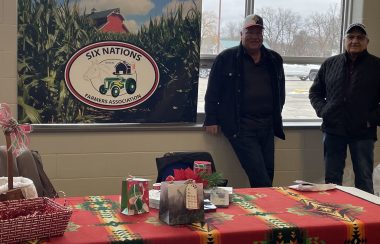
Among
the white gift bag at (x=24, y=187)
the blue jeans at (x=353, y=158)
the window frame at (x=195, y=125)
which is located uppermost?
the window frame at (x=195, y=125)

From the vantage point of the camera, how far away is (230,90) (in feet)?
13.3

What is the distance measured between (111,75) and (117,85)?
0.29 feet

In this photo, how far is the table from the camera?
1912 mm

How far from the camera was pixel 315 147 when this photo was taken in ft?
15.1

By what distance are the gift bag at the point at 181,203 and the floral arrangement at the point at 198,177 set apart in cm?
7

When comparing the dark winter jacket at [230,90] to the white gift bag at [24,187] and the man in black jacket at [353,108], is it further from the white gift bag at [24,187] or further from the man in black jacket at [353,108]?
the white gift bag at [24,187]

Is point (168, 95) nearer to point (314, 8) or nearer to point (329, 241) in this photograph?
point (314, 8)

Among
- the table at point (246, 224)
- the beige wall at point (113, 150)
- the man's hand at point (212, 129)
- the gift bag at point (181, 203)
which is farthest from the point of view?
the man's hand at point (212, 129)

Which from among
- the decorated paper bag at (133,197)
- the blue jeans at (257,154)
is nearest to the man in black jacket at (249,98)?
the blue jeans at (257,154)

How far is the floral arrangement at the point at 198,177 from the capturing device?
7.04 feet

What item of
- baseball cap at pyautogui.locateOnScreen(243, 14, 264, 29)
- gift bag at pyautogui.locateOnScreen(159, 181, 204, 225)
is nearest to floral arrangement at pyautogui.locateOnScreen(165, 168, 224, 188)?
gift bag at pyautogui.locateOnScreen(159, 181, 204, 225)

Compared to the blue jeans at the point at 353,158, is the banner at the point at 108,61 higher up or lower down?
higher up

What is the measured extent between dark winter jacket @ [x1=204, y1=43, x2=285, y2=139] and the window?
305mm

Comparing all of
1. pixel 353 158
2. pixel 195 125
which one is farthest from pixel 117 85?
pixel 353 158
